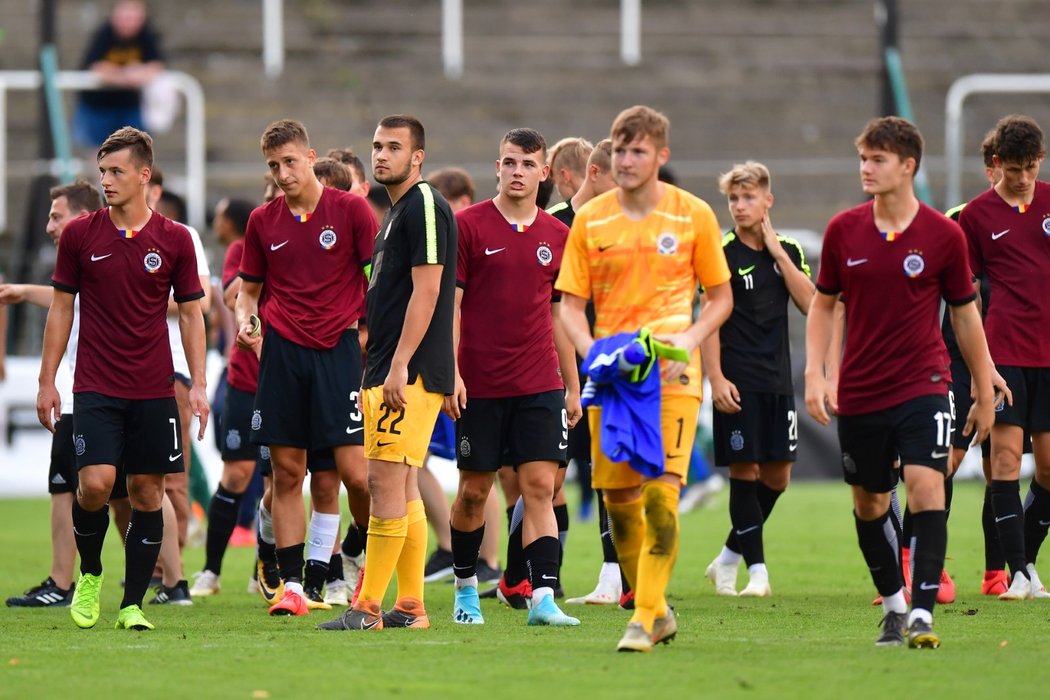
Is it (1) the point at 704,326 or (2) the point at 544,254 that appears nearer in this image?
(1) the point at 704,326

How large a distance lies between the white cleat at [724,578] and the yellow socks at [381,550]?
2770mm

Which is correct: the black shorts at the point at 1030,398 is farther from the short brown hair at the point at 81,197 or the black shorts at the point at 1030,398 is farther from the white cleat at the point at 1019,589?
the short brown hair at the point at 81,197

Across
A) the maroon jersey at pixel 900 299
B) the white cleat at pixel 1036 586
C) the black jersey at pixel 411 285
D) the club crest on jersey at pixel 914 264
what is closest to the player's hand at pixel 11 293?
the black jersey at pixel 411 285

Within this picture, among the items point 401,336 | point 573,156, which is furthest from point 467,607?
point 573,156

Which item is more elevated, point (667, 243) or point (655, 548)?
point (667, 243)

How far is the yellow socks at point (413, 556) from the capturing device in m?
8.22

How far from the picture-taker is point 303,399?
8.85 metres

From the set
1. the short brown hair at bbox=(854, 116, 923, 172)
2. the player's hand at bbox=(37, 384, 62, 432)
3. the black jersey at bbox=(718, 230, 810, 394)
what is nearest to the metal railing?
the black jersey at bbox=(718, 230, 810, 394)

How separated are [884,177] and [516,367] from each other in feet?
7.27

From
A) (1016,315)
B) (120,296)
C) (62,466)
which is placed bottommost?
Result: (62,466)

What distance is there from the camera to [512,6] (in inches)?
1011

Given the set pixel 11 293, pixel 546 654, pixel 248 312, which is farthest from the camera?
pixel 11 293

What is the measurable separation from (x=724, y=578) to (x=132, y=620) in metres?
3.58

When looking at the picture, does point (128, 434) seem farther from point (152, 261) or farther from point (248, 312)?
point (248, 312)
